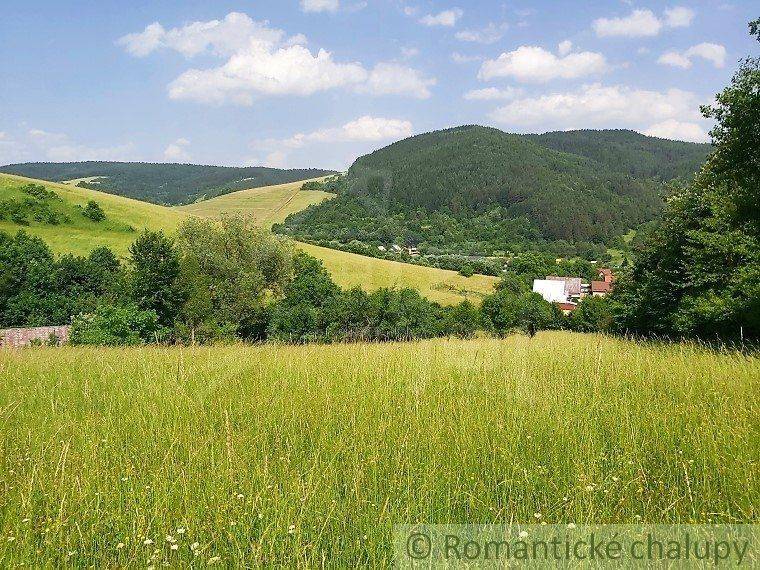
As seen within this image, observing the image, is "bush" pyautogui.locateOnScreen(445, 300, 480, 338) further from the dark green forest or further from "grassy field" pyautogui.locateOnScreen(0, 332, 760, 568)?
"grassy field" pyautogui.locateOnScreen(0, 332, 760, 568)

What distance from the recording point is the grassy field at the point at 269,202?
9638 centimetres

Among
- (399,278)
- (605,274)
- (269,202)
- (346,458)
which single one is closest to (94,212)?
(269,202)

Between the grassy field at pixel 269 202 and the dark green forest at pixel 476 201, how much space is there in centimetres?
363

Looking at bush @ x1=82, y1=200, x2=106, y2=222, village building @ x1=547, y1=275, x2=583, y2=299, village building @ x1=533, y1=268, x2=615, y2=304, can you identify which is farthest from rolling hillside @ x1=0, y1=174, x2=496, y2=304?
village building @ x1=547, y1=275, x2=583, y2=299

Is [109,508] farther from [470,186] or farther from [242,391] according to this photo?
[470,186]

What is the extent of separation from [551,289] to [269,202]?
6054 cm

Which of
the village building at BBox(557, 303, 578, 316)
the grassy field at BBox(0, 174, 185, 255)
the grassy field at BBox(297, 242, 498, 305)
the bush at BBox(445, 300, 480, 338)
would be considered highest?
the grassy field at BBox(0, 174, 185, 255)

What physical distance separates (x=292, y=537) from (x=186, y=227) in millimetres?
49031

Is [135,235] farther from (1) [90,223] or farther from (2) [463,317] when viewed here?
(2) [463,317]

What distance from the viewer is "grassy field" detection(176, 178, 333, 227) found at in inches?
3794

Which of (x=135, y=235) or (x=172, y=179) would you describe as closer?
(x=135, y=235)

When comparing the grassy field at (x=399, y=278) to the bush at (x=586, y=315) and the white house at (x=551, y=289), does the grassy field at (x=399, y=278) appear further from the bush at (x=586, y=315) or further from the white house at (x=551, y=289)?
the bush at (x=586, y=315)

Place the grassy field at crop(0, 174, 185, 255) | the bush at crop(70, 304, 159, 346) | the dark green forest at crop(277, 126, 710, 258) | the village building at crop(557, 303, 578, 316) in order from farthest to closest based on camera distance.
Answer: the dark green forest at crop(277, 126, 710, 258) < the village building at crop(557, 303, 578, 316) < the grassy field at crop(0, 174, 185, 255) < the bush at crop(70, 304, 159, 346)

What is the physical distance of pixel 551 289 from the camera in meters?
85.5
